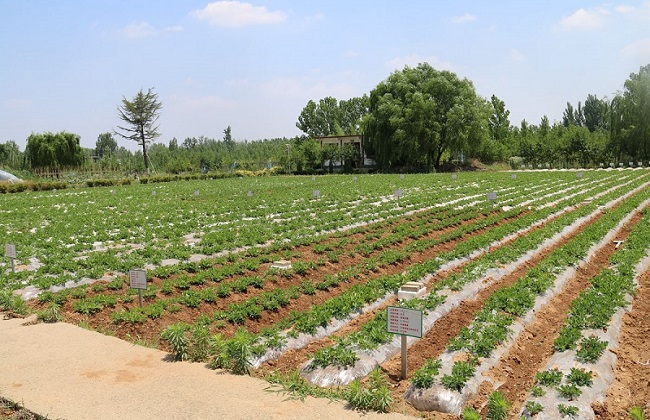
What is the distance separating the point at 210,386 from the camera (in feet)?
19.0

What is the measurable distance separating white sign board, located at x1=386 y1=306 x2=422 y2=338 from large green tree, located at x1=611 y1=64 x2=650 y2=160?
2531 inches

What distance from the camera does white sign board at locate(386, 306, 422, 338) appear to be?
5.50 meters

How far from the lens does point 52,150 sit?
2436 inches

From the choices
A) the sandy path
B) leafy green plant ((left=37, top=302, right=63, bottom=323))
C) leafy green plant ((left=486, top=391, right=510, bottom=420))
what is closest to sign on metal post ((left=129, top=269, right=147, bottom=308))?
the sandy path

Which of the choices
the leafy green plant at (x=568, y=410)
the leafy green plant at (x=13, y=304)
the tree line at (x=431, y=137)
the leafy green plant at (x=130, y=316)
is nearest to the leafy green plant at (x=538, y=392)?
the leafy green plant at (x=568, y=410)

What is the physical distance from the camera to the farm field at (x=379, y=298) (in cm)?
590

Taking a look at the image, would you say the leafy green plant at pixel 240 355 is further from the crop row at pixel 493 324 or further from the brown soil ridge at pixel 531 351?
the brown soil ridge at pixel 531 351

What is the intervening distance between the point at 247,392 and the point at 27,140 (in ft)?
Result: 225

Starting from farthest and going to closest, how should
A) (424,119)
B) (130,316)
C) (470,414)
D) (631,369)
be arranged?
(424,119)
(130,316)
(631,369)
(470,414)

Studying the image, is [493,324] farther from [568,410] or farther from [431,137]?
[431,137]

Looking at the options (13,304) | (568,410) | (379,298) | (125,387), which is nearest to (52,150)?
(13,304)

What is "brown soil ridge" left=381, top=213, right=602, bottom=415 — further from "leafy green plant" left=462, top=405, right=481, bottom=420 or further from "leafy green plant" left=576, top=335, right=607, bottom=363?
"leafy green plant" left=576, top=335, right=607, bottom=363

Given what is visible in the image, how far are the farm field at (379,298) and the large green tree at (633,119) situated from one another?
48384 mm

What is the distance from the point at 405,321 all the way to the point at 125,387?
319 cm
